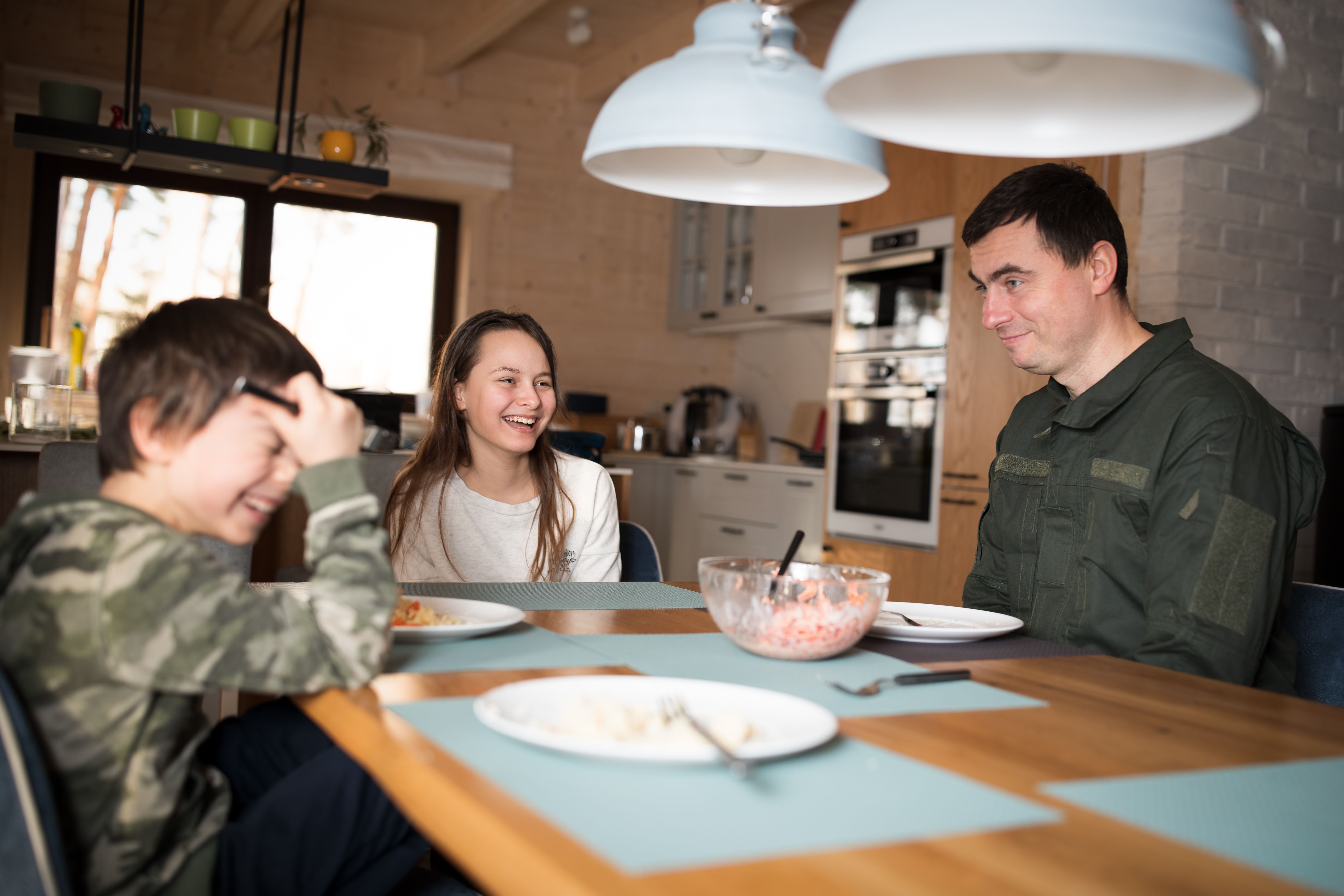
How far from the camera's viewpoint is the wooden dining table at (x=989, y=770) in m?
0.58

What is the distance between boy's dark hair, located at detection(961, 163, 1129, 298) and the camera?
69.3 inches

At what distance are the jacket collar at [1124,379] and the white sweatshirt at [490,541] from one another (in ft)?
2.86

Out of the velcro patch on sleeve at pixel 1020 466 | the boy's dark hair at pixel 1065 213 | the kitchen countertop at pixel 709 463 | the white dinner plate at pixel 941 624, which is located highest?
the boy's dark hair at pixel 1065 213

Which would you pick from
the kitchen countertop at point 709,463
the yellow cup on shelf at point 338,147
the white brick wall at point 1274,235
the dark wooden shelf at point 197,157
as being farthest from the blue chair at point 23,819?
the kitchen countertop at point 709,463

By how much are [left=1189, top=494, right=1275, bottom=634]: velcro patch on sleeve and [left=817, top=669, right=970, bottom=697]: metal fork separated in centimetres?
Result: 43

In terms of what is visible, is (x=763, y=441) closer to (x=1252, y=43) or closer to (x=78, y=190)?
(x=78, y=190)

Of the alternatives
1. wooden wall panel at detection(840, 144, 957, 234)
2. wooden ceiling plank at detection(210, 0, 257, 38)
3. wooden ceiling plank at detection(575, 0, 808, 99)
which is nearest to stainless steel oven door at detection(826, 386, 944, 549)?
wooden wall panel at detection(840, 144, 957, 234)

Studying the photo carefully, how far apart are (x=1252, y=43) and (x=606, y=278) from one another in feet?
17.4

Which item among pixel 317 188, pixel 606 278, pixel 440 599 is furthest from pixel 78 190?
pixel 440 599

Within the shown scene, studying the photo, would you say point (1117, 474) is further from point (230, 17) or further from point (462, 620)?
point (230, 17)

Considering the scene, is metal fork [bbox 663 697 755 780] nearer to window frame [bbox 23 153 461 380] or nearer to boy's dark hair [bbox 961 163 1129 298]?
boy's dark hair [bbox 961 163 1129 298]

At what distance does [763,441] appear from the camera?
5992 mm

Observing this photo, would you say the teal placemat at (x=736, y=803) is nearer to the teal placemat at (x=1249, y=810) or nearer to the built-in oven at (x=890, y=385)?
the teal placemat at (x=1249, y=810)

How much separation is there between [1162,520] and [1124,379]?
28 cm
